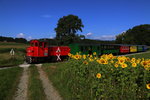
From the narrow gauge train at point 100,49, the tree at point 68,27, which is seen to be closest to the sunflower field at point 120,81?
the narrow gauge train at point 100,49

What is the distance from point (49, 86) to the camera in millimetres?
8766

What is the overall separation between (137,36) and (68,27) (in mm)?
49689

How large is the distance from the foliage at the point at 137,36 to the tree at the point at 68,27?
3351 cm

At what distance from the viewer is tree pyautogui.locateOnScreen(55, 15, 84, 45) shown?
61.4 metres

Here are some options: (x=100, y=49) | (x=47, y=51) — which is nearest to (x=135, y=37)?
(x=100, y=49)

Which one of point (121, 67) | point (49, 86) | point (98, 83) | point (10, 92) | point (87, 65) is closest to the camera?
point (121, 67)

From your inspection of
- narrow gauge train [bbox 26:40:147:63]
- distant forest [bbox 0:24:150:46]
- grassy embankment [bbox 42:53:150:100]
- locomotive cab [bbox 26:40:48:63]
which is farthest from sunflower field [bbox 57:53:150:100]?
distant forest [bbox 0:24:150:46]

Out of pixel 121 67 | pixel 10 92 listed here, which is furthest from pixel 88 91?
pixel 10 92

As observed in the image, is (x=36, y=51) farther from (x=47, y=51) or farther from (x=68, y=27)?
(x=68, y=27)

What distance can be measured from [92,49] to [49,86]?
75.3 ft

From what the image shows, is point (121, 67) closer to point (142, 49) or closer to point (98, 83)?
point (98, 83)

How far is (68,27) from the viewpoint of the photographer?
62531mm

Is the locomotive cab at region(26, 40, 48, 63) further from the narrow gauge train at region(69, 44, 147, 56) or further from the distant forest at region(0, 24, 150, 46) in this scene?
the distant forest at region(0, 24, 150, 46)

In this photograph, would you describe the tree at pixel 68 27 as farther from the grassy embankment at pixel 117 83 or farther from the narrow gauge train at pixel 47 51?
the grassy embankment at pixel 117 83
